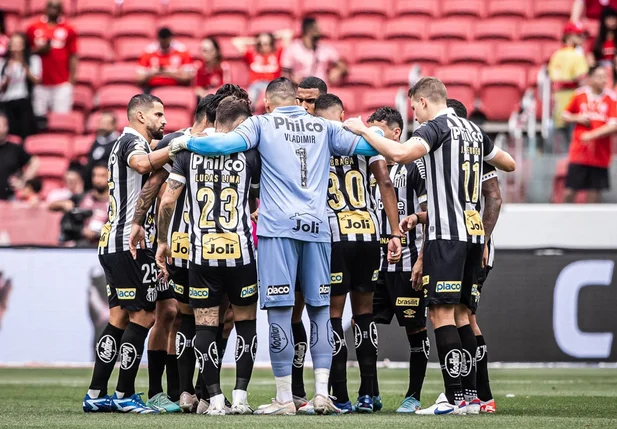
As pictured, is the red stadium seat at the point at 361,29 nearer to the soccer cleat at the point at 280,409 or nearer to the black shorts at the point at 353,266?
the black shorts at the point at 353,266

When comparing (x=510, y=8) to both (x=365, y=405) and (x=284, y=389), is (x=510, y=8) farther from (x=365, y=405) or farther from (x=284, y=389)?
(x=284, y=389)

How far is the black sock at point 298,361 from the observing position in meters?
8.64

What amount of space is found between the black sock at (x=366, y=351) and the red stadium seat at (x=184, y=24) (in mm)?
12189

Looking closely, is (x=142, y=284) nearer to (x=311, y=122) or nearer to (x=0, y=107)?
(x=311, y=122)

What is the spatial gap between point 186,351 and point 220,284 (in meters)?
0.75

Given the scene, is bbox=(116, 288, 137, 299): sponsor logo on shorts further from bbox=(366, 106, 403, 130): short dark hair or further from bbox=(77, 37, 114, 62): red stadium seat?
bbox=(77, 37, 114, 62): red stadium seat

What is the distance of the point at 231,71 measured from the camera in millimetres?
19000

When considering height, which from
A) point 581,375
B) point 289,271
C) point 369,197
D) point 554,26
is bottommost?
point 581,375

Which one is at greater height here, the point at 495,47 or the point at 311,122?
the point at 495,47

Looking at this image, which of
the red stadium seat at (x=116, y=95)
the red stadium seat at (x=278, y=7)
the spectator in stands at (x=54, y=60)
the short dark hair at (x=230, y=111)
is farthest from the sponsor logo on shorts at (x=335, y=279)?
the red stadium seat at (x=278, y=7)

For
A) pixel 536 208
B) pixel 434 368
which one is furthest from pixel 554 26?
pixel 434 368

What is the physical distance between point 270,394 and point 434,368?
3692mm

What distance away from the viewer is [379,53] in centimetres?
1919

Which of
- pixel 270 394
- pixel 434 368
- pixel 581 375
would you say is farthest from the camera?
pixel 434 368
